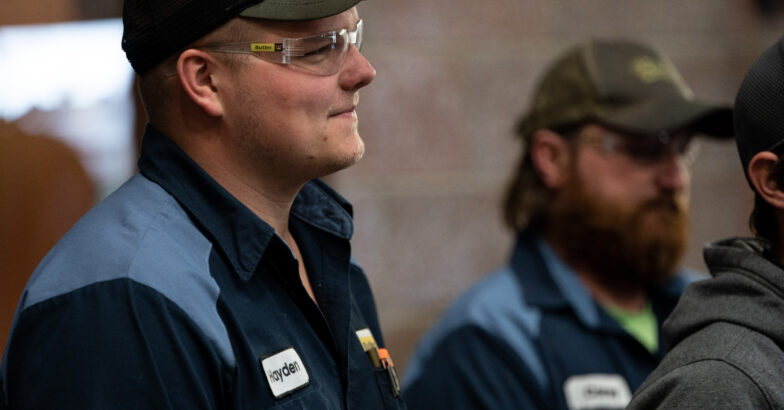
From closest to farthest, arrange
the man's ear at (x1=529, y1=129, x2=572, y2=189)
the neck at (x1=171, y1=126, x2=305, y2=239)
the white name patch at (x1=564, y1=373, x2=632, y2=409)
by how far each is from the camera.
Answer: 1. the neck at (x1=171, y1=126, x2=305, y2=239)
2. the white name patch at (x1=564, y1=373, x2=632, y2=409)
3. the man's ear at (x1=529, y1=129, x2=572, y2=189)

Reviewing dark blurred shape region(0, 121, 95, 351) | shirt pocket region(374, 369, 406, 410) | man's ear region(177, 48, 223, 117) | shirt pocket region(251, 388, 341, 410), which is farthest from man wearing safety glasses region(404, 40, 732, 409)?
man's ear region(177, 48, 223, 117)

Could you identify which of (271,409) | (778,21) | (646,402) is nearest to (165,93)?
(271,409)

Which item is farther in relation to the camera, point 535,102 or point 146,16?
point 535,102

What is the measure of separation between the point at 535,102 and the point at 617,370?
1.06 metres

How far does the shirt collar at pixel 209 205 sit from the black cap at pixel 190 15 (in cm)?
17

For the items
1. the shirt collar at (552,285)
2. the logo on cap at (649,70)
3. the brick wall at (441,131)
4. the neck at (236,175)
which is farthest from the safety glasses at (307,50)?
the brick wall at (441,131)

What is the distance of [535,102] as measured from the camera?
3703 mm

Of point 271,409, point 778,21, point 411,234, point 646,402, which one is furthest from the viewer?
point 778,21

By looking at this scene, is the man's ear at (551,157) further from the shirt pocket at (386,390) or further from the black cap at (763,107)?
the shirt pocket at (386,390)

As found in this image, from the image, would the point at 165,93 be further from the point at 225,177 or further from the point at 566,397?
the point at 566,397

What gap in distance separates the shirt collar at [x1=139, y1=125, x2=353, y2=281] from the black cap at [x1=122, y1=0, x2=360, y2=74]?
6.7 inches

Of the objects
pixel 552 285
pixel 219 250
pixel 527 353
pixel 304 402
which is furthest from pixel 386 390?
pixel 552 285

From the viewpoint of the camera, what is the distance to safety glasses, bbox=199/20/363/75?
1866mm

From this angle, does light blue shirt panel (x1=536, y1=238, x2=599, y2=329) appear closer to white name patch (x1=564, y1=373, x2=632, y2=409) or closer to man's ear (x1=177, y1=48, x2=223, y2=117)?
white name patch (x1=564, y1=373, x2=632, y2=409)
